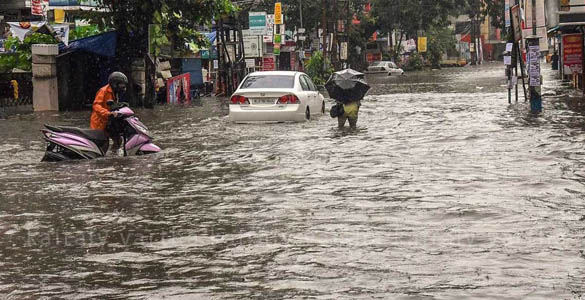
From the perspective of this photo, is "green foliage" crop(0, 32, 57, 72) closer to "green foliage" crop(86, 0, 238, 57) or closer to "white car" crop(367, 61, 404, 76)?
"green foliage" crop(86, 0, 238, 57)

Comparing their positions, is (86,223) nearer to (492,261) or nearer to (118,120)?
(492,261)

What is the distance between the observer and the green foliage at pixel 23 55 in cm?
3447

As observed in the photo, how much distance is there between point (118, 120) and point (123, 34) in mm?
17220

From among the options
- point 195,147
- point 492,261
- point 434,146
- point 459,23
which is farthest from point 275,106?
point 459,23

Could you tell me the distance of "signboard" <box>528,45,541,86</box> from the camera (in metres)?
22.4

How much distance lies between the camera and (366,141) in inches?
679

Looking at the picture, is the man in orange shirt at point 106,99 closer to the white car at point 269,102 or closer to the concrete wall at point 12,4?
the white car at point 269,102

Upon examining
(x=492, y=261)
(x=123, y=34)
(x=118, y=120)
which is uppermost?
(x=123, y=34)

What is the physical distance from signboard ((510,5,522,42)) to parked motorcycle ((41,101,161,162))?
513 inches

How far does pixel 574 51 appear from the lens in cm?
3394

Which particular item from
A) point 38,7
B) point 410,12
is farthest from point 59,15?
point 410,12

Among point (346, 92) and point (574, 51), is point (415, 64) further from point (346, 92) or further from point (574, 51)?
point (346, 92)

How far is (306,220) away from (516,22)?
1903 cm

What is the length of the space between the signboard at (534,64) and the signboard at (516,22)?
2.68 metres
